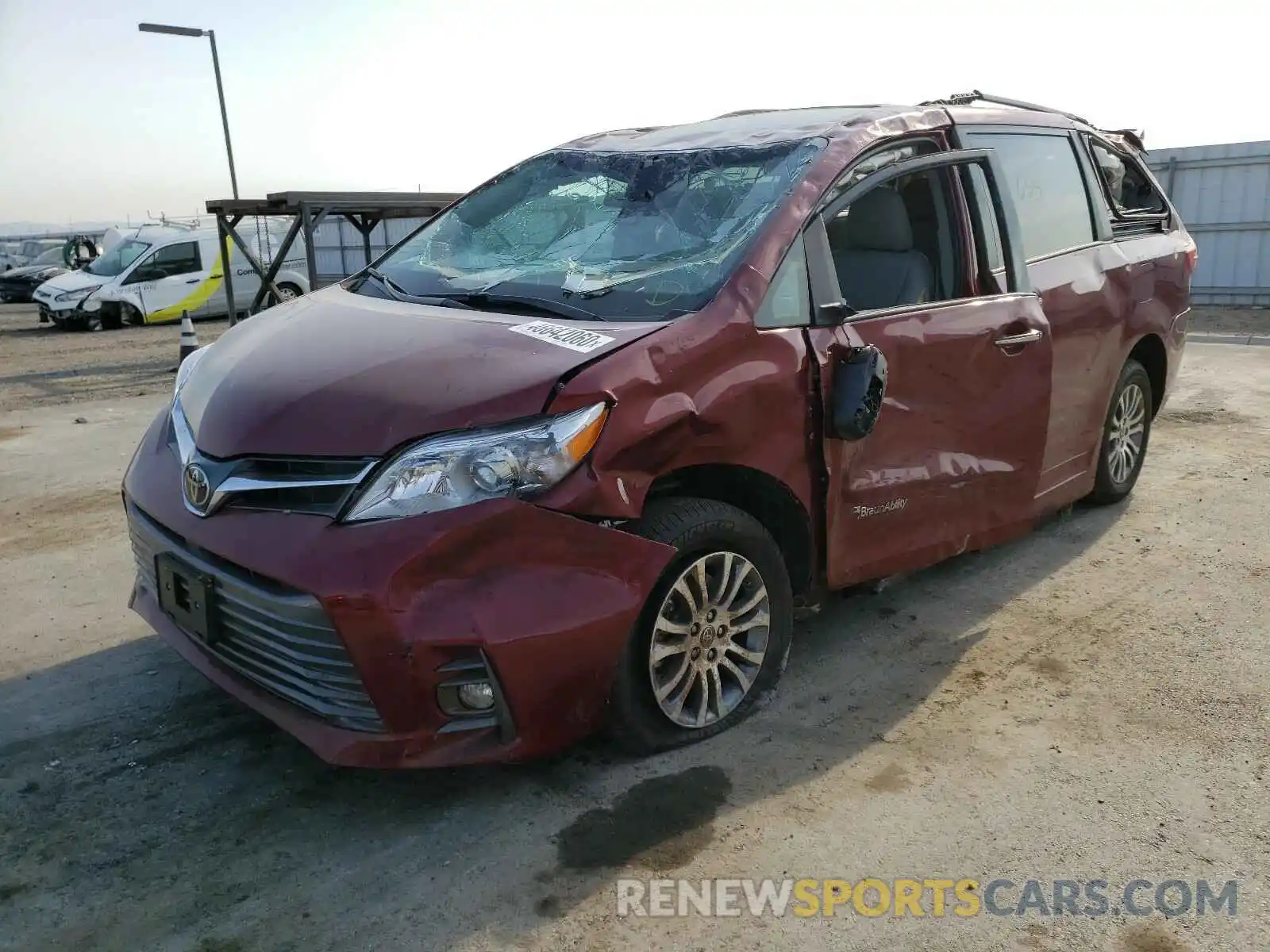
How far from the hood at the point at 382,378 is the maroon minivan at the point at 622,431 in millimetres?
10

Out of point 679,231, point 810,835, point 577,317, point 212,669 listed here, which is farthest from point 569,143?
point 810,835

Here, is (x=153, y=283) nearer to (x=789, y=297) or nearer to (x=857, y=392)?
(x=789, y=297)

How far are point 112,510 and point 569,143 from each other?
10.9ft

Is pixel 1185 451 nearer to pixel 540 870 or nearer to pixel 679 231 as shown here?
pixel 679 231

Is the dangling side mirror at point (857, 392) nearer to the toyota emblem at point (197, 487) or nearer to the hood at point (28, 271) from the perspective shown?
the toyota emblem at point (197, 487)

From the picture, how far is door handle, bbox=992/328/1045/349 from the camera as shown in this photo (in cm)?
377

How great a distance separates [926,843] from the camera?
265 centimetres

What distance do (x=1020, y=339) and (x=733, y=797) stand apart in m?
2.10

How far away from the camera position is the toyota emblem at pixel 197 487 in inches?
109

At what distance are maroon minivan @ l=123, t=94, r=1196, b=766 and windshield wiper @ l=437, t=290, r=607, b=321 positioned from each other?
14 mm

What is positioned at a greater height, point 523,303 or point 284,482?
point 523,303

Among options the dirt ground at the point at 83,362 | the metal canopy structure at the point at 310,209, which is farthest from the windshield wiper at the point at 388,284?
the metal canopy structure at the point at 310,209

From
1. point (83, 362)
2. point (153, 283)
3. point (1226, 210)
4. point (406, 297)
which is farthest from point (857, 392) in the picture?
point (153, 283)

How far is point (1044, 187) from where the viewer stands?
4.39 meters
